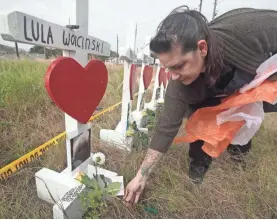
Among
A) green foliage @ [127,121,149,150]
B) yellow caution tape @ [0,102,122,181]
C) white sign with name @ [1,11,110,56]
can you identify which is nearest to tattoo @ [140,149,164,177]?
green foliage @ [127,121,149,150]

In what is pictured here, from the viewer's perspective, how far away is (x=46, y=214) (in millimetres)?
1283

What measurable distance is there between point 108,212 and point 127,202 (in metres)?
0.11

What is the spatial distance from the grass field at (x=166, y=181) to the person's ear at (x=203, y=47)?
747mm

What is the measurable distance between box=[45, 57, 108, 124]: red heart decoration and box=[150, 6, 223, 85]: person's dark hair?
0.34m

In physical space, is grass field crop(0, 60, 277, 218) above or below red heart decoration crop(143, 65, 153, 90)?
below

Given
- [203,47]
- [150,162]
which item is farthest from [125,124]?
[203,47]

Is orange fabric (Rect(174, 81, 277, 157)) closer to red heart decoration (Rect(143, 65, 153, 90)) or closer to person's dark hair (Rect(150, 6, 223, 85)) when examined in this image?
person's dark hair (Rect(150, 6, 223, 85))

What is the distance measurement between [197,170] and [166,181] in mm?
287

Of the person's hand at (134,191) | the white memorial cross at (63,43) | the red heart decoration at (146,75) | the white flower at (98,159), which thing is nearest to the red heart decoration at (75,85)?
the white memorial cross at (63,43)

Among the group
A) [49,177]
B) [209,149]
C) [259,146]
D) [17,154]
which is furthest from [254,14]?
[17,154]

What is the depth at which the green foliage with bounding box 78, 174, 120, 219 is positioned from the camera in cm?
119

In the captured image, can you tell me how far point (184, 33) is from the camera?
104 centimetres

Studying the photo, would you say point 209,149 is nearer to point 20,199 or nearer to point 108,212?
point 108,212

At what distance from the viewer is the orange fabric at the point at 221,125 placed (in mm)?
1347
